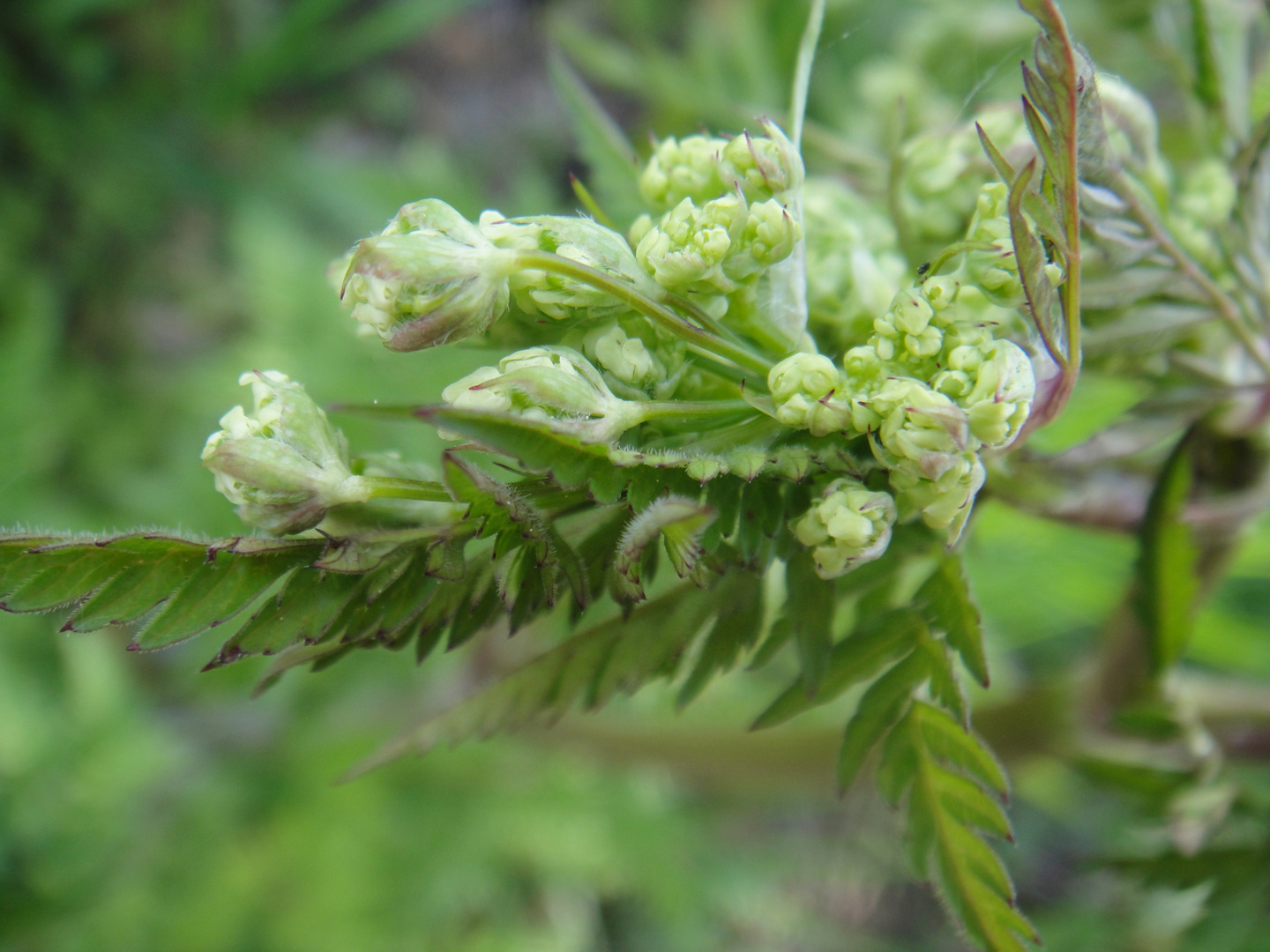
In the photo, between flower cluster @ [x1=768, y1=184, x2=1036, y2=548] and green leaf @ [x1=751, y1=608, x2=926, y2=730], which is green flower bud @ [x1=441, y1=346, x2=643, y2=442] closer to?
flower cluster @ [x1=768, y1=184, x2=1036, y2=548]

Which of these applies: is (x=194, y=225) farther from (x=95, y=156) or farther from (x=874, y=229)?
(x=874, y=229)

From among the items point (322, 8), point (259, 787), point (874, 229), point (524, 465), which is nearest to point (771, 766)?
point (874, 229)

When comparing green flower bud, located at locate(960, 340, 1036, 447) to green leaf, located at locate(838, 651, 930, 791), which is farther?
green leaf, located at locate(838, 651, 930, 791)

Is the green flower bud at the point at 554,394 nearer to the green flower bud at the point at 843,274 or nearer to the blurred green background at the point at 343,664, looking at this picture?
the green flower bud at the point at 843,274

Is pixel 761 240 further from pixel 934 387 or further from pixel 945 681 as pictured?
pixel 945 681

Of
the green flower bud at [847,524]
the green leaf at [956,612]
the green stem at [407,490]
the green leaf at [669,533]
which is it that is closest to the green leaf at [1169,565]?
the green leaf at [956,612]

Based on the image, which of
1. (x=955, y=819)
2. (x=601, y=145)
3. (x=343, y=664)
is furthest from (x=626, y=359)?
(x=343, y=664)

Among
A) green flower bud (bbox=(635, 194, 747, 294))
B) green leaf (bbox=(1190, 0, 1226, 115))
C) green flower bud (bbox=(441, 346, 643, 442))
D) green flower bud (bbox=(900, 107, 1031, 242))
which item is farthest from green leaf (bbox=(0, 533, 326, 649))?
green leaf (bbox=(1190, 0, 1226, 115))

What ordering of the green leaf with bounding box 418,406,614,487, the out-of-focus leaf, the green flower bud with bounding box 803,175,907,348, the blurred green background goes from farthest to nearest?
the blurred green background → the out-of-focus leaf → the green flower bud with bounding box 803,175,907,348 → the green leaf with bounding box 418,406,614,487
